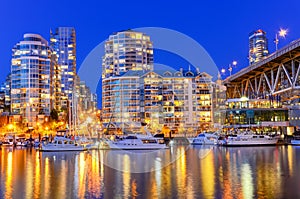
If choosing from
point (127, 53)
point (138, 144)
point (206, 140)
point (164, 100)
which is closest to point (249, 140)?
point (206, 140)

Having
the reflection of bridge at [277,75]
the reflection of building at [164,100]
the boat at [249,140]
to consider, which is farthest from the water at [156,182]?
the reflection of building at [164,100]

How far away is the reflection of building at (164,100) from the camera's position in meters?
118

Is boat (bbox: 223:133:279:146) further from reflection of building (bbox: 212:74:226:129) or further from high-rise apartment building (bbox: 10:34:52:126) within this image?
high-rise apartment building (bbox: 10:34:52:126)

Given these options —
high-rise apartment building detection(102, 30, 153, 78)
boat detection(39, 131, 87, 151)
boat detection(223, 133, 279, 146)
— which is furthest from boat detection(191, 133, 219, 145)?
high-rise apartment building detection(102, 30, 153, 78)

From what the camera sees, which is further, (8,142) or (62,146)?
(8,142)

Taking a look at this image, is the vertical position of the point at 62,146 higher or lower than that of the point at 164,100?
lower

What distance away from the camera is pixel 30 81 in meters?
130

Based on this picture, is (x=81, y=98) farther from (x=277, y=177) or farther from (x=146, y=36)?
(x=277, y=177)

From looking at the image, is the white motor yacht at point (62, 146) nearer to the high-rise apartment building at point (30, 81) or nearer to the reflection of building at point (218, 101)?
the reflection of building at point (218, 101)

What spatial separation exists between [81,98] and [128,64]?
23.4 meters

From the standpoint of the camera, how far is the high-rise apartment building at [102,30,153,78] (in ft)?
502

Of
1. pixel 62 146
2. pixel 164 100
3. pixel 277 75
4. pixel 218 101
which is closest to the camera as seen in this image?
pixel 62 146

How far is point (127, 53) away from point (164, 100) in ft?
129

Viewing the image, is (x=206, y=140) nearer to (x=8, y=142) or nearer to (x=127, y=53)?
(x=8, y=142)
